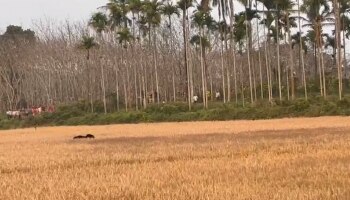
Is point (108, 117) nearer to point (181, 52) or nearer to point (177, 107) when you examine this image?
point (177, 107)

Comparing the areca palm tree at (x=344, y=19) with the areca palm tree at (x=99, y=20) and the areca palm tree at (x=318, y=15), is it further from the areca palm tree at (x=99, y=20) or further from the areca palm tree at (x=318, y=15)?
the areca palm tree at (x=99, y=20)

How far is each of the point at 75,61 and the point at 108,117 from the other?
26.8 meters

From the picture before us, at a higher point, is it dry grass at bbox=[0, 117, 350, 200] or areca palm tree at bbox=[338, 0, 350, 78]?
areca palm tree at bbox=[338, 0, 350, 78]

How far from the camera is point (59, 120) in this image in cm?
5753

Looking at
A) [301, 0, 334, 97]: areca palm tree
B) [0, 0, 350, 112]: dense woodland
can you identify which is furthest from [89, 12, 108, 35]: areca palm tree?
[301, 0, 334, 97]: areca palm tree

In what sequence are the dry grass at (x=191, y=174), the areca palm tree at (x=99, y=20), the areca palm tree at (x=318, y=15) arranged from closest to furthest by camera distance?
the dry grass at (x=191, y=174), the areca palm tree at (x=318, y=15), the areca palm tree at (x=99, y=20)

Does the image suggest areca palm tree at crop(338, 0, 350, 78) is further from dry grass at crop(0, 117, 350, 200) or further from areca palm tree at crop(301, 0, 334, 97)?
dry grass at crop(0, 117, 350, 200)

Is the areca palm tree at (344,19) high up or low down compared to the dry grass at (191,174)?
up

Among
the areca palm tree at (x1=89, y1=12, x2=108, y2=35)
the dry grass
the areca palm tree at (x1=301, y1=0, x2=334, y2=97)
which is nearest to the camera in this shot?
the dry grass

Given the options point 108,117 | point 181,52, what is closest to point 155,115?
point 108,117

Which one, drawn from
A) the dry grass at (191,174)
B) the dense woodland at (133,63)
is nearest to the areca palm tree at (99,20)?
the dense woodland at (133,63)

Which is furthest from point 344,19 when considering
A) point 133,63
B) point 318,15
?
point 133,63

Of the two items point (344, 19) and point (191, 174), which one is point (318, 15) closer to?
point (344, 19)

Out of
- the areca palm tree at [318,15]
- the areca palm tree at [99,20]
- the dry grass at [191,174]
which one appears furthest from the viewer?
the areca palm tree at [99,20]
